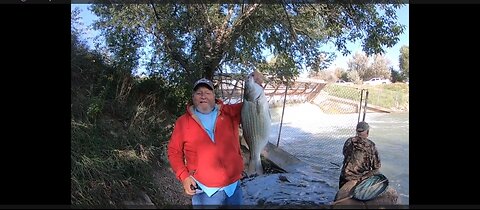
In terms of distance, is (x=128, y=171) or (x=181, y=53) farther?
(x=181, y=53)

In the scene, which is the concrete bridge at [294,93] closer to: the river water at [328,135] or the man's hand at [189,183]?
the river water at [328,135]

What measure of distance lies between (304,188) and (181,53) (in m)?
2.96

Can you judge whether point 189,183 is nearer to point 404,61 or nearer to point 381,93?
point 404,61

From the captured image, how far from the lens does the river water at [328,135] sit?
258 inches

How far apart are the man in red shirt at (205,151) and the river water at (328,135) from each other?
4.48 m

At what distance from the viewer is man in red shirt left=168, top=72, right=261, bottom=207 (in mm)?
2041

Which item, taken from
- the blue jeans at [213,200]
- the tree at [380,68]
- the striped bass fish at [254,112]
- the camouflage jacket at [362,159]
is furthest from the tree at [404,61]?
the blue jeans at [213,200]

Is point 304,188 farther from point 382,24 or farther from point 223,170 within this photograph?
point 223,170

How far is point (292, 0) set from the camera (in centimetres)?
525

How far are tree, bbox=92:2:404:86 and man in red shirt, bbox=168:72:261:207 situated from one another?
10.2 feet

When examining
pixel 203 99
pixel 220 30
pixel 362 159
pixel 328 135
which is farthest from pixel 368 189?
pixel 328 135

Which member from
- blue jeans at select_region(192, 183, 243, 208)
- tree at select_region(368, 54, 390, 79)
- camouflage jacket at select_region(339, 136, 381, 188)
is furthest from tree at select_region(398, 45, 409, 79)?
blue jeans at select_region(192, 183, 243, 208)

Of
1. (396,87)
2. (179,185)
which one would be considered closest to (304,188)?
(179,185)

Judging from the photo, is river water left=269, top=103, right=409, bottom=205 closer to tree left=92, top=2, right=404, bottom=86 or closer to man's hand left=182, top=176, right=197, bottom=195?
tree left=92, top=2, right=404, bottom=86
